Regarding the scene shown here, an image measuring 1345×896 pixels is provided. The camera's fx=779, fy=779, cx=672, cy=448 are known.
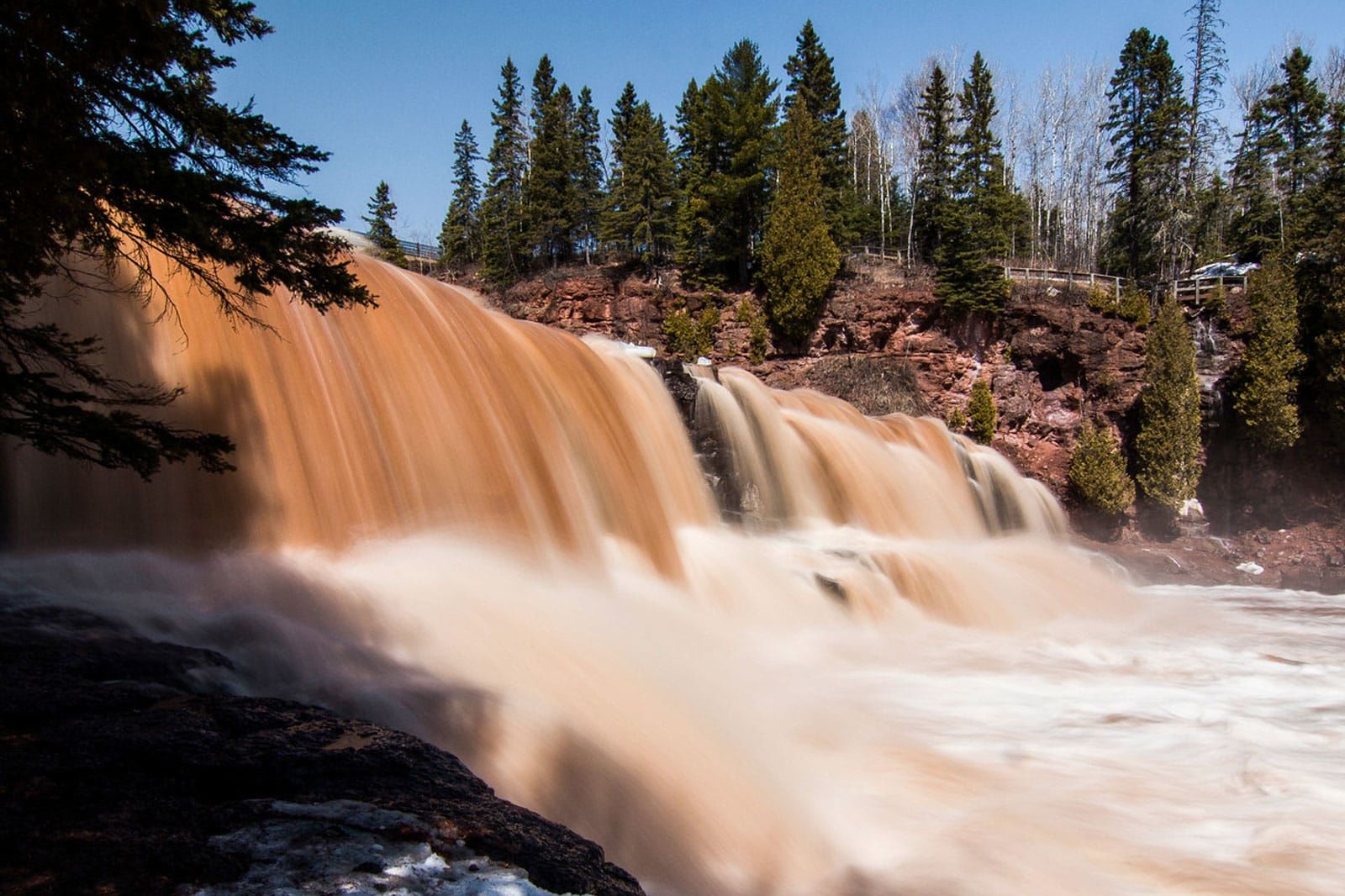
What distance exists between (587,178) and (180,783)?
4134 cm

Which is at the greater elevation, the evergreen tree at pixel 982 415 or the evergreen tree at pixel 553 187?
the evergreen tree at pixel 553 187

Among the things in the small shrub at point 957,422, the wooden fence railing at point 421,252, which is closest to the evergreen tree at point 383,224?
the wooden fence railing at point 421,252

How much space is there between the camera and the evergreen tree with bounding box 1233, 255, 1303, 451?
860 inches

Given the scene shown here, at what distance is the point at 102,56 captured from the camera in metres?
2.60

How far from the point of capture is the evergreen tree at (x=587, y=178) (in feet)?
129

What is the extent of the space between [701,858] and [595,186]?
135 ft

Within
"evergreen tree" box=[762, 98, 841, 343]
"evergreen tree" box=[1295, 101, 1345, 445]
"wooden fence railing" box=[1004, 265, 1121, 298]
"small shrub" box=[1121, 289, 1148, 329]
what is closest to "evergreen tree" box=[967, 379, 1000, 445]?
"small shrub" box=[1121, 289, 1148, 329]

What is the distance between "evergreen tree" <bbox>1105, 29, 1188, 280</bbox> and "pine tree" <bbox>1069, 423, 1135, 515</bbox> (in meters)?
8.94

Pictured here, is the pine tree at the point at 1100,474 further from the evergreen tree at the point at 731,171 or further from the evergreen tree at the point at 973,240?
the evergreen tree at the point at 731,171

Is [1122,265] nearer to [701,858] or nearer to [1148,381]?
[1148,381]

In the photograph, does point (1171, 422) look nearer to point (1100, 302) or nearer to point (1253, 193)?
point (1100, 302)

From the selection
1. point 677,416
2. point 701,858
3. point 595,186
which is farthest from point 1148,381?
point 595,186

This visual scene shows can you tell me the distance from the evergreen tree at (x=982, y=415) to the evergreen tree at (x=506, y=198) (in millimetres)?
20568

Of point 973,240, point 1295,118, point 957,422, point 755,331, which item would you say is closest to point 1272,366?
point 957,422
